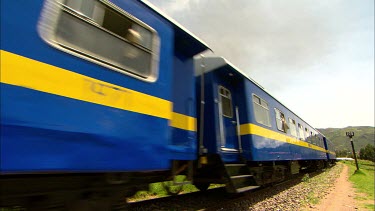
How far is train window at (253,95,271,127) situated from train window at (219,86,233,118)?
0.93 meters

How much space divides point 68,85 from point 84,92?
0.54ft

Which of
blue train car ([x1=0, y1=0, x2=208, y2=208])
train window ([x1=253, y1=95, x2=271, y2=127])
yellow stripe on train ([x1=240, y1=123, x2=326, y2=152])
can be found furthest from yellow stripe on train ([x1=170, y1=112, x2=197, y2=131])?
train window ([x1=253, y1=95, x2=271, y2=127])

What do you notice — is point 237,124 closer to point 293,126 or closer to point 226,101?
point 226,101

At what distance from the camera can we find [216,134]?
220 inches

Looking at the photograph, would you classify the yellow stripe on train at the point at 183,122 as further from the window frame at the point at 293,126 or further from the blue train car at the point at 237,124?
the window frame at the point at 293,126

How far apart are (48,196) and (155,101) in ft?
5.07

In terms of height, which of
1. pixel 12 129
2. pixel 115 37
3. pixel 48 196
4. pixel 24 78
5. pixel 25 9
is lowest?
pixel 48 196

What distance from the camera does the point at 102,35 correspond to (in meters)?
2.78

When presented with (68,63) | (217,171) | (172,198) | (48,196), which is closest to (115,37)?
(68,63)

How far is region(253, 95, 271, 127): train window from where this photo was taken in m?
7.25

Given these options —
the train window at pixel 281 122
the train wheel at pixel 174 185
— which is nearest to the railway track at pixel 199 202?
the train wheel at pixel 174 185

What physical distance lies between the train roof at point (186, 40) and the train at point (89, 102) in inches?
0.7

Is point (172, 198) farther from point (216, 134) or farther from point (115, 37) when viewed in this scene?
point (115, 37)

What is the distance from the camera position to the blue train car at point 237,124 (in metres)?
5.66
